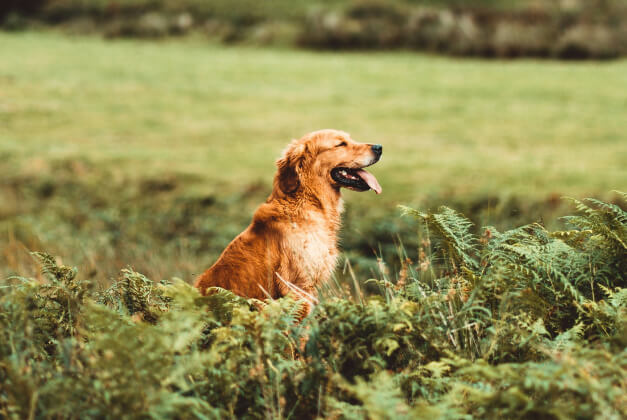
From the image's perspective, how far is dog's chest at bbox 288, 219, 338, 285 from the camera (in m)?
4.73

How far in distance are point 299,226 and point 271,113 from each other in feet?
56.9

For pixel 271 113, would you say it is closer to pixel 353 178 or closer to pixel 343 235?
pixel 343 235

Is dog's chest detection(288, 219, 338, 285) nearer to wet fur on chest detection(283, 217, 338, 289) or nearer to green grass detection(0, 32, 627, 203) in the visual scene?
wet fur on chest detection(283, 217, 338, 289)

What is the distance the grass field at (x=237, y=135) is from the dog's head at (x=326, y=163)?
0.50 metres

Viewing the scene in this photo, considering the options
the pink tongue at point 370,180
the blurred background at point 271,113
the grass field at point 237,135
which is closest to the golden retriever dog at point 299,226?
the pink tongue at point 370,180

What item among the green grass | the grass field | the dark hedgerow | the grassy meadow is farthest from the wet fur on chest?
the green grass

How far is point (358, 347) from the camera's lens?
9.78ft

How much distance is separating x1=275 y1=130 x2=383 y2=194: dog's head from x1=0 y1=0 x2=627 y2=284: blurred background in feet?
2.23

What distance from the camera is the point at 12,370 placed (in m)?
2.64

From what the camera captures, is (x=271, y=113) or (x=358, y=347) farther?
(x=271, y=113)

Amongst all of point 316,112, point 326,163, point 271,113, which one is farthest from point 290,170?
point 271,113

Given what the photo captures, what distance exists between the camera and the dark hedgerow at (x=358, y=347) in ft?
8.33

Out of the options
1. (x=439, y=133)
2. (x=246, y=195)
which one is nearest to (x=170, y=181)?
(x=246, y=195)

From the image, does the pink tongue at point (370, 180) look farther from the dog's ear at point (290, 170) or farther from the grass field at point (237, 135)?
the dog's ear at point (290, 170)
